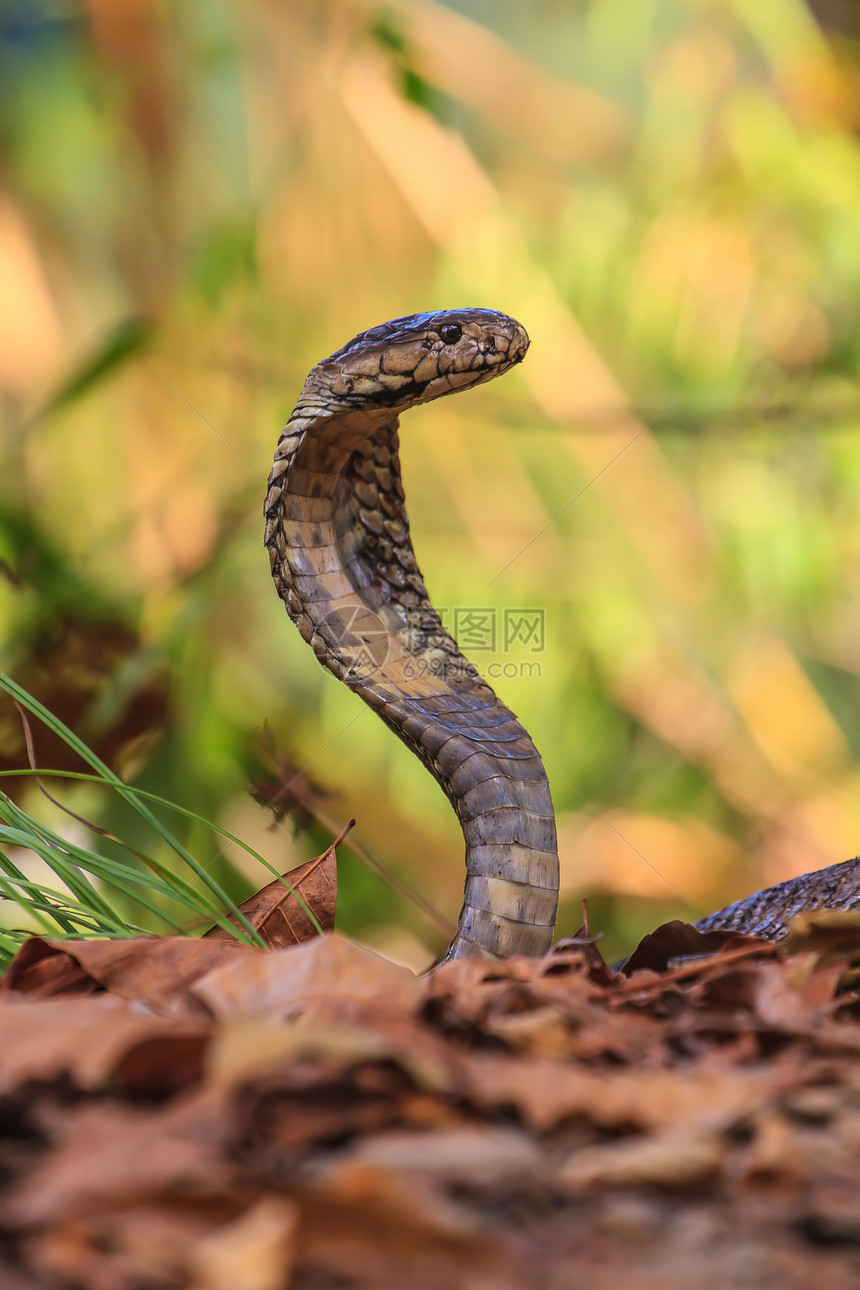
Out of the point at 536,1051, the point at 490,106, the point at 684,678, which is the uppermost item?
the point at 490,106

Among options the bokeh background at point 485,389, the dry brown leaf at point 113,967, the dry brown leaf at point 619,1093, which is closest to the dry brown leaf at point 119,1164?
the dry brown leaf at point 619,1093

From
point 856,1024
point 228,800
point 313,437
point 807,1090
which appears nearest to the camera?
point 807,1090

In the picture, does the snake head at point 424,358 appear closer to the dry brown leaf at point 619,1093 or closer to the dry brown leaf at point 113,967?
the dry brown leaf at point 113,967

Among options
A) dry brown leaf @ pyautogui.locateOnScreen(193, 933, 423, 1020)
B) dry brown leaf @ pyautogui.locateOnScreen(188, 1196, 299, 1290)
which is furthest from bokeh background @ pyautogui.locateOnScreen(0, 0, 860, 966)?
dry brown leaf @ pyautogui.locateOnScreen(188, 1196, 299, 1290)

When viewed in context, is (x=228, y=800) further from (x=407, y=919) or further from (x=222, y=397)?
(x=222, y=397)

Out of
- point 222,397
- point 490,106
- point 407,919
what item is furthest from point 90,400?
point 407,919

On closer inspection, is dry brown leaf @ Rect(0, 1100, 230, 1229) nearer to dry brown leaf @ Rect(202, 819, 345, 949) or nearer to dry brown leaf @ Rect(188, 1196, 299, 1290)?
dry brown leaf @ Rect(188, 1196, 299, 1290)

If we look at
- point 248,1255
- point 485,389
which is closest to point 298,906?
point 248,1255
